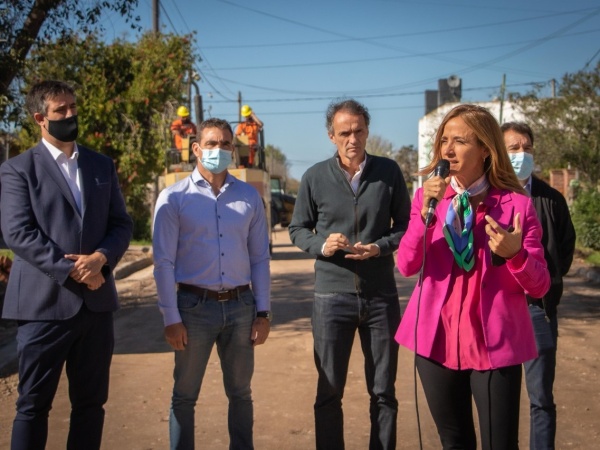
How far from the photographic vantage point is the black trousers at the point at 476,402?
360 centimetres

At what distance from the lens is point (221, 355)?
4.85m

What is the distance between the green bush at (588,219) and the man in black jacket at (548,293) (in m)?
16.3

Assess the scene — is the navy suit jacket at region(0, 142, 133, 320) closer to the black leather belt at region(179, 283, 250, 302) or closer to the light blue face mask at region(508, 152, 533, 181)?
the black leather belt at region(179, 283, 250, 302)

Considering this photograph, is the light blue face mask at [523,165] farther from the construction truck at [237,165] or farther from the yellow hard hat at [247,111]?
the yellow hard hat at [247,111]

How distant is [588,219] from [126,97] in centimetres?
1153

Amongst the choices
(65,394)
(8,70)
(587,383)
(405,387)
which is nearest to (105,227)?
(65,394)

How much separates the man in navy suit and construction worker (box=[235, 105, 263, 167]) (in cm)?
1403

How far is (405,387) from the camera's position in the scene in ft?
24.2

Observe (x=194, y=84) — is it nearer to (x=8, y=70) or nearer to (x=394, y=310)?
(x=8, y=70)

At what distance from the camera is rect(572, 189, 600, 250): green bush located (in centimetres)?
2048

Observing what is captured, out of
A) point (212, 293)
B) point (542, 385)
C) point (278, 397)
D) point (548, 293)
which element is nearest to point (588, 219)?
point (278, 397)

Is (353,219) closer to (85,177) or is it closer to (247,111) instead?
(85,177)

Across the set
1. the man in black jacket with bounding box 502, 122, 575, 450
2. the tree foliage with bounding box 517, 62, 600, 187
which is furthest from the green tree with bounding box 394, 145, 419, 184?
the man in black jacket with bounding box 502, 122, 575, 450

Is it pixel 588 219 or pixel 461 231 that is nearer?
pixel 461 231
